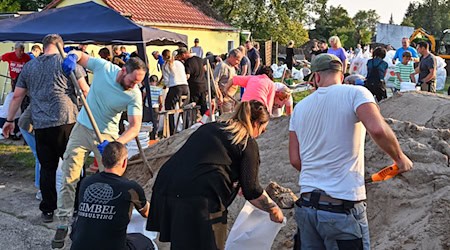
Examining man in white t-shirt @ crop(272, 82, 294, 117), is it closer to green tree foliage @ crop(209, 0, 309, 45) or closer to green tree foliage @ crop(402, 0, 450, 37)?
green tree foliage @ crop(209, 0, 309, 45)

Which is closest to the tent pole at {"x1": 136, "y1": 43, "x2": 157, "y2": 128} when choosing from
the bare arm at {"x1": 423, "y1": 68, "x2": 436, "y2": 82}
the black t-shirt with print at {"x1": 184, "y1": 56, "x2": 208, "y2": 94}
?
the black t-shirt with print at {"x1": 184, "y1": 56, "x2": 208, "y2": 94}

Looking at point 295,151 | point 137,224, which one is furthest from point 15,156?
point 295,151

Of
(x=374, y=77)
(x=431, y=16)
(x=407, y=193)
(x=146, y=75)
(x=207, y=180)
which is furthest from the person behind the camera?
(x=431, y=16)

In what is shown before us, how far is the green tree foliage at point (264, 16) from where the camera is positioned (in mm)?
35906

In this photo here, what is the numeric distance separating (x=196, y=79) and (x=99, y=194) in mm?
7551

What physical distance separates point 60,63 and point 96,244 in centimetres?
267

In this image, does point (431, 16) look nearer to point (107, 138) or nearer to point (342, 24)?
point (342, 24)

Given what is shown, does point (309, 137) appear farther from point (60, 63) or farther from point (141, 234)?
point (60, 63)

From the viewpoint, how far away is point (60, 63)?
19.0 feet

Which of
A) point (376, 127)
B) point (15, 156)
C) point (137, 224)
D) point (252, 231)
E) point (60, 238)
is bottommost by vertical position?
point (15, 156)

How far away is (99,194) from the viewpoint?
3721mm

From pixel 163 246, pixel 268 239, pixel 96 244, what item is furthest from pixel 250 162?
pixel 163 246

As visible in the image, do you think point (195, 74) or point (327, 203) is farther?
point (195, 74)

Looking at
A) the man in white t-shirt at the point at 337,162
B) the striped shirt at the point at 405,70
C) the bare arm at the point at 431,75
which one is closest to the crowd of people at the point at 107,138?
the man in white t-shirt at the point at 337,162
